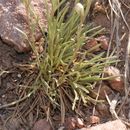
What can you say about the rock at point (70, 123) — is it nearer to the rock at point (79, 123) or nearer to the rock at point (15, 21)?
the rock at point (79, 123)

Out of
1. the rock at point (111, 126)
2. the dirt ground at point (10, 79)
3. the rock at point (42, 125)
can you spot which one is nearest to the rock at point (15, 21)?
the dirt ground at point (10, 79)

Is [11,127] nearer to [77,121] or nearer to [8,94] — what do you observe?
[8,94]

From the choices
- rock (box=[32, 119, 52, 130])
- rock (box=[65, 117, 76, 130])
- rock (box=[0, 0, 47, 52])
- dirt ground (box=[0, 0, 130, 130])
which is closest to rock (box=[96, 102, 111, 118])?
dirt ground (box=[0, 0, 130, 130])

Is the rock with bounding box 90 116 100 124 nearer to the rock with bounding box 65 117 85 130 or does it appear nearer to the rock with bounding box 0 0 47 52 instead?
the rock with bounding box 65 117 85 130

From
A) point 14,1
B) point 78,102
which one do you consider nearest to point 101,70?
point 78,102

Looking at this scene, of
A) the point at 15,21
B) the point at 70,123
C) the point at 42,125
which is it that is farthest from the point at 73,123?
the point at 15,21

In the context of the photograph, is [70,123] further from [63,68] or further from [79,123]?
[63,68]
